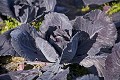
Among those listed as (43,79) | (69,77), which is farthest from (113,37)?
(43,79)

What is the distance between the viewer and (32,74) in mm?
2271

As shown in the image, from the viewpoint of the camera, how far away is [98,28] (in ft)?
7.46

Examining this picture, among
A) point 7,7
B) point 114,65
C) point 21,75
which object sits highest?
point 7,7

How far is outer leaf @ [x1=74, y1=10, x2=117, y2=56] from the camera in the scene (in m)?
2.24

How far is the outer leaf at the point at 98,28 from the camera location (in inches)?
88.0

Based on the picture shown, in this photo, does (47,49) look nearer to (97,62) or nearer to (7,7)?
(97,62)

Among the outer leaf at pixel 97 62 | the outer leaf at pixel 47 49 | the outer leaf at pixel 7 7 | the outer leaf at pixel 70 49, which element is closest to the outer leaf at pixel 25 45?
the outer leaf at pixel 47 49

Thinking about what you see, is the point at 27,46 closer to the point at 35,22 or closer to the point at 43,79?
the point at 43,79

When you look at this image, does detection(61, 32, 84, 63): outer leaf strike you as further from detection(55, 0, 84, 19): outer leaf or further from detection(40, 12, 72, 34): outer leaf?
detection(55, 0, 84, 19): outer leaf

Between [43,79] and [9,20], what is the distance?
3.54 ft

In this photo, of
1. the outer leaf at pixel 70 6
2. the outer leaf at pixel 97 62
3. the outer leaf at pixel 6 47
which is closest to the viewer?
the outer leaf at pixel 97 62

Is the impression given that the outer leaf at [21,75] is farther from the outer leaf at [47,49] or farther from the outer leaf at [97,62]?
the outer leaf at [97,62]

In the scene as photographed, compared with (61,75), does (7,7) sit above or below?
above

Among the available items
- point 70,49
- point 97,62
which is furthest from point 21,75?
point 97,62
